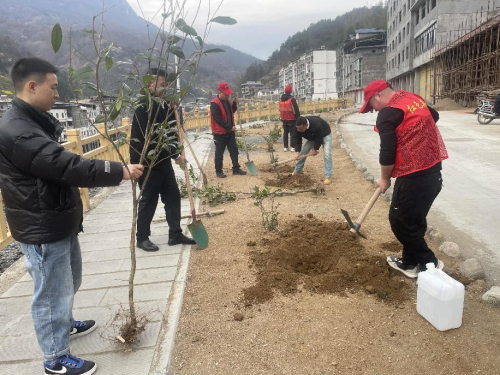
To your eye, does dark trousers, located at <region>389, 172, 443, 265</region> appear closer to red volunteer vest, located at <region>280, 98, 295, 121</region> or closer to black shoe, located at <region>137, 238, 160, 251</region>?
black shoe, located at <region>137, 238, 160, 251</region>

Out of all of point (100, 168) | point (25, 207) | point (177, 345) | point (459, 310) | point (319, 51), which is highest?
point (319, 51)

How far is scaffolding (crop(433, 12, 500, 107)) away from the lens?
19250 millimetres

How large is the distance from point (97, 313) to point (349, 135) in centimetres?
1227

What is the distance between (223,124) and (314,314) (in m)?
5.24

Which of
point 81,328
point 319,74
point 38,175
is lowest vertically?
point 81,328

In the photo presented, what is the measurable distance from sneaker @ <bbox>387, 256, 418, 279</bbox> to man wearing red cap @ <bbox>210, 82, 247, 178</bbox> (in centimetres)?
467

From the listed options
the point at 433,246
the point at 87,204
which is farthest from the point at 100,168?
the point at 87,204

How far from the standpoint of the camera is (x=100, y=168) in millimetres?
1930

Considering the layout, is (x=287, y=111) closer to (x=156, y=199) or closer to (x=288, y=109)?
(x=288, y=109)

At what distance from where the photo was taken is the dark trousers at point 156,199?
3.88m

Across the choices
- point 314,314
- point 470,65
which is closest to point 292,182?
point 314,314

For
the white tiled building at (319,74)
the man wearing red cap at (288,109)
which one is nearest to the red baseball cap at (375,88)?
the man wearing red cap at (288,109)

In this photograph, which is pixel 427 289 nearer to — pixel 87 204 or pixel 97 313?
pixel 97 313

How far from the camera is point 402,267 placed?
3.16 m
